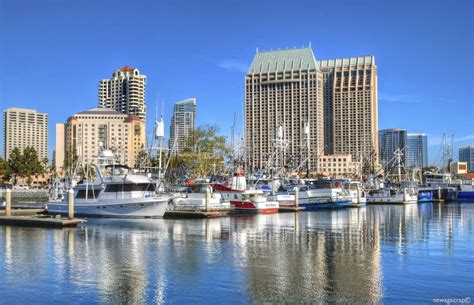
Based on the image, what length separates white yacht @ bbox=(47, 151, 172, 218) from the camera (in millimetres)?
61312

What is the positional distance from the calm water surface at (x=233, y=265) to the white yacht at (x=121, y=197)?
11.1 meters

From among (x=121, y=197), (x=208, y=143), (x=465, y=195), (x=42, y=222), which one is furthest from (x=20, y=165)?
(x=465, y=195)

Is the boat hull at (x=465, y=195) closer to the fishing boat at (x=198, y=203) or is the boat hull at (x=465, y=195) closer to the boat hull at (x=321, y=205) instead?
the boat hull at (x=321, y=205)

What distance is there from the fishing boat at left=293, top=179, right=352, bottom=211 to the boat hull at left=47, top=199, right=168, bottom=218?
30.8m

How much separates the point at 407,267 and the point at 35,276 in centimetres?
1920

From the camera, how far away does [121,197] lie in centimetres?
6219

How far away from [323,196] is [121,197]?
3805 centimetres

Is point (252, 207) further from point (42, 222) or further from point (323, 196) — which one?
point (42, 222)

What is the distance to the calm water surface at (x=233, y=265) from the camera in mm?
23844

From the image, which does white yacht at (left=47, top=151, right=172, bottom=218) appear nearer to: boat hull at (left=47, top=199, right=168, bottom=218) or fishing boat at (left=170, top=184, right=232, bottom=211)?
boat hull at (left=47, top=199, right=168, bottom=218)

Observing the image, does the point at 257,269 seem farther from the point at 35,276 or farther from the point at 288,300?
the point at 35,276

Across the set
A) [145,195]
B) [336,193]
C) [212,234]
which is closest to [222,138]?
[336,193]

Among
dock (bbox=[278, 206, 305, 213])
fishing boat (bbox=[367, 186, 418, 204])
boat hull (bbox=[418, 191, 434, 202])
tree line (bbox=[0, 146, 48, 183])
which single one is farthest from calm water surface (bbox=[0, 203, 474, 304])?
tree line (bbox=[0, 146, 48, 183])

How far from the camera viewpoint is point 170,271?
28797 mm
